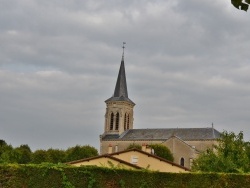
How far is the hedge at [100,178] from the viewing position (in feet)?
53.0

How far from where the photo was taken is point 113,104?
10750 cm

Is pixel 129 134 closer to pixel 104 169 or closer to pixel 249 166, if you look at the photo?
pixel 249 166

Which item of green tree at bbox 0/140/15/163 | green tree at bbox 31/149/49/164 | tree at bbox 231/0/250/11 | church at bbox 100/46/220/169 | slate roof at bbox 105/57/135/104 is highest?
slate roof at bbox 105/57/135/104

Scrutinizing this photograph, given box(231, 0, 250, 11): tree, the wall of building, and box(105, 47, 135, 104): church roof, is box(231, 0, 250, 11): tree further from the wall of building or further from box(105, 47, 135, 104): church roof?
box(105, 47, 135, 104): church roof

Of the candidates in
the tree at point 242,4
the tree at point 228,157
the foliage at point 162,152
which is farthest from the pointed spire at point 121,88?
the tree at point 242,4

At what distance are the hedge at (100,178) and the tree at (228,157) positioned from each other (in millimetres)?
10592

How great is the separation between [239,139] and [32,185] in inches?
778

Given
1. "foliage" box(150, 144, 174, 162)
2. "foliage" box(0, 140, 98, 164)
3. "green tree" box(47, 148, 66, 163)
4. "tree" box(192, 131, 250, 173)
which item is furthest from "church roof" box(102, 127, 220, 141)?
"tree" box(192, 131, 250, 173)

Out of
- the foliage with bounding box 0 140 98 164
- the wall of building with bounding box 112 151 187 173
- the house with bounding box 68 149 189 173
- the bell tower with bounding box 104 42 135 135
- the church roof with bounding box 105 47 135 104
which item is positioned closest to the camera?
the house with bounding box 68 149 189 173

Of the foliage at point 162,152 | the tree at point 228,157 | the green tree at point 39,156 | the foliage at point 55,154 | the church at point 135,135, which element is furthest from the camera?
the church at point 135,135

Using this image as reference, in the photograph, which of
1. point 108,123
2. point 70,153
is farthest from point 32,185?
point 108,123

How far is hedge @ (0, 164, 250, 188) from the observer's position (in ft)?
53.0

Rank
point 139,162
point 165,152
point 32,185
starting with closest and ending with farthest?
1. point 32,185
2. point 139,162
3. point 165,152

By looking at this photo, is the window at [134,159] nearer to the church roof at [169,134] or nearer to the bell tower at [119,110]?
the church roof at [169,134]
